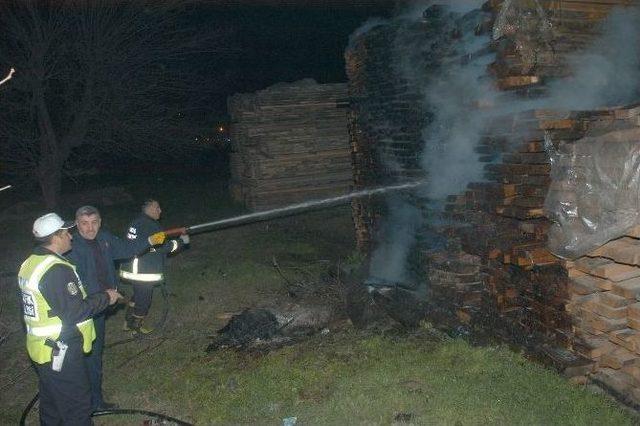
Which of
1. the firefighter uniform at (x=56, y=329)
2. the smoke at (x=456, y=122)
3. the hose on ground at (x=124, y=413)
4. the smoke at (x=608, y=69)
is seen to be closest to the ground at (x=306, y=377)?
the hose on ground at (x=124, y=413)

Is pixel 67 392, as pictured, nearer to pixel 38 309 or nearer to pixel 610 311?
pixel 38 309

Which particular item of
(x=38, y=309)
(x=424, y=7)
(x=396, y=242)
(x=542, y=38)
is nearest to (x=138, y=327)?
(x=38, y=309)

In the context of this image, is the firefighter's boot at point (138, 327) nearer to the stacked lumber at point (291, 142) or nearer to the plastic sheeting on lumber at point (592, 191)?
the plastic sheeting on lumber at point (592, 191)

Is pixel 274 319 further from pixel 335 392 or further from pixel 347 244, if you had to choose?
pixel 347 244

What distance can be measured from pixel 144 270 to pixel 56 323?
311 cm

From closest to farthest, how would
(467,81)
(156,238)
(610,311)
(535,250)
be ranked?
(610,311), (535,250), (467,81), (156,238)

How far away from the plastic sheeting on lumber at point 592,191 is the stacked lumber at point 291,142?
11.3 metres

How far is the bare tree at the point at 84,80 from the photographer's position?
14406mm

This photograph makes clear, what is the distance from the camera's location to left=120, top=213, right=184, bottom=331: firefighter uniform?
7.46 metres

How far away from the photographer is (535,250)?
5383mm

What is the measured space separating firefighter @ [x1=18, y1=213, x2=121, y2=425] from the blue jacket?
33.7 inches

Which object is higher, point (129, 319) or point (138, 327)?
point (129, 319)

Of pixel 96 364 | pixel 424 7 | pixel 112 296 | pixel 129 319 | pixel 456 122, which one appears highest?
pixel 424 7

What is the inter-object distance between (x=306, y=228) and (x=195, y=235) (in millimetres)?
3120
